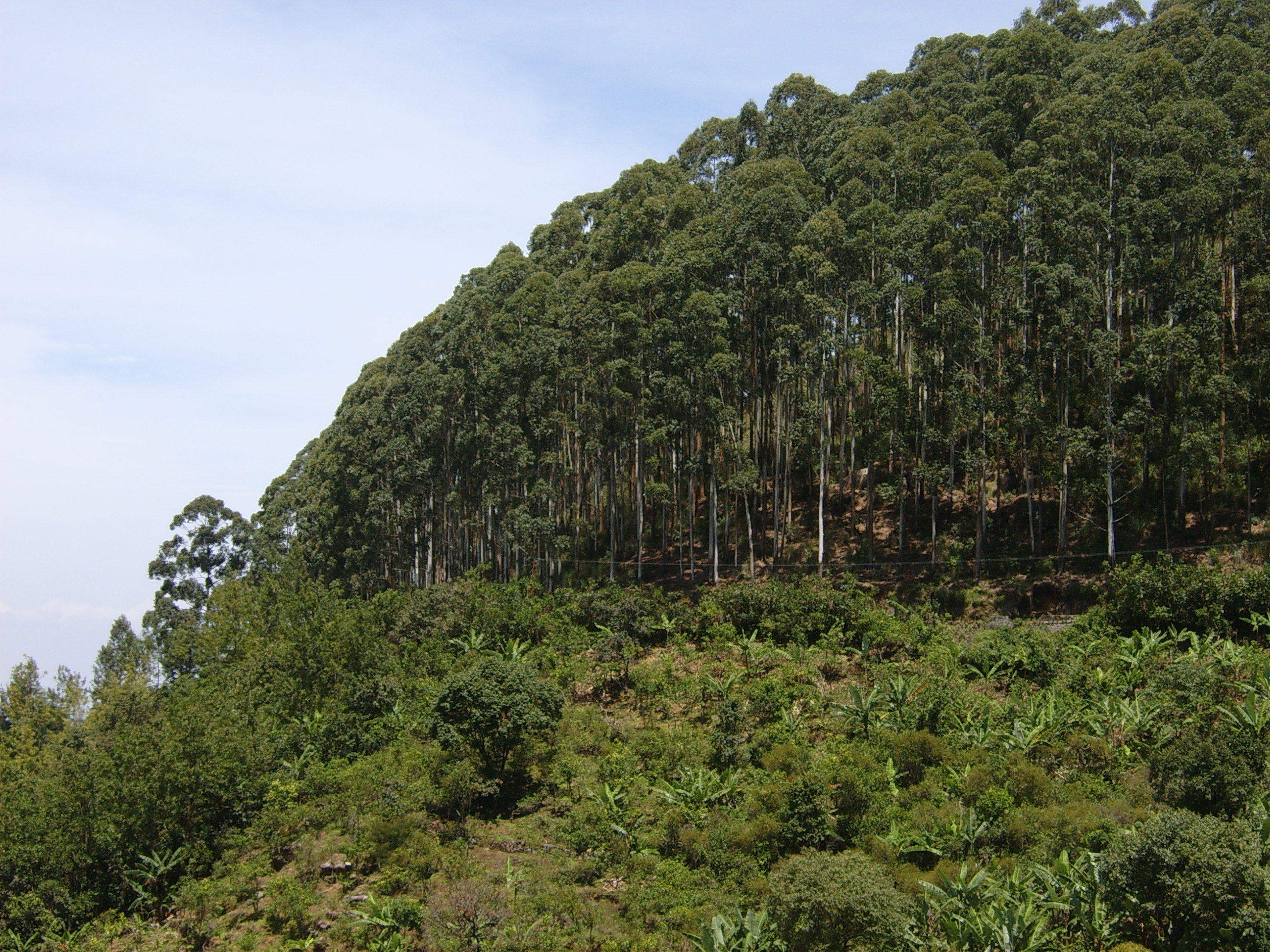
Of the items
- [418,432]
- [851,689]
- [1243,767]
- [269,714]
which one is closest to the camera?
[1243,767]

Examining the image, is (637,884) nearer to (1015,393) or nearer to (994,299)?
(1015,393)

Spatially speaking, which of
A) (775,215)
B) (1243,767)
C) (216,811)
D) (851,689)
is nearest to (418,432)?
(775,215)

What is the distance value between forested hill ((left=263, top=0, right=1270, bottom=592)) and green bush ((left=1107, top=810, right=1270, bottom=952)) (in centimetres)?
1725

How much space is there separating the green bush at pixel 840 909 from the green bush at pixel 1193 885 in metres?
3.01

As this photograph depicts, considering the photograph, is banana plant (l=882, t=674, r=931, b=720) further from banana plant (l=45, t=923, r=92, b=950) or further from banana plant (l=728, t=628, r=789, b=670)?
banana plant (l=45, t=923, r=92, b=950)

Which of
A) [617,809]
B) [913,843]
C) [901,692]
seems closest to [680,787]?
[617,809]

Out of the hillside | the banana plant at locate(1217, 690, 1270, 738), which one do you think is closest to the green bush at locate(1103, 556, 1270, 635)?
the hillside

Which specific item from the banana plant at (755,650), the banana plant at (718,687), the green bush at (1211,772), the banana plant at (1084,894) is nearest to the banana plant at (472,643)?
the banana plant at (755,650)

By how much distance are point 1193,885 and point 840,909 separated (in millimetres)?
4486

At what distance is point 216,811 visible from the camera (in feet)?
83.5

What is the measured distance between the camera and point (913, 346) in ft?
121

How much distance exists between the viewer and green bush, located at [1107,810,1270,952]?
13.8 m

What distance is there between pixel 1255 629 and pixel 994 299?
1380cm

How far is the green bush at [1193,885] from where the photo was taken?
1382 centimetres
